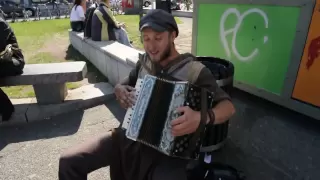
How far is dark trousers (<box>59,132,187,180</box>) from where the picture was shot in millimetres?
1873

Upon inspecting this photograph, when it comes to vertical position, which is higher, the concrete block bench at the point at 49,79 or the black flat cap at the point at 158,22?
the black flat cap at the point at 158,22

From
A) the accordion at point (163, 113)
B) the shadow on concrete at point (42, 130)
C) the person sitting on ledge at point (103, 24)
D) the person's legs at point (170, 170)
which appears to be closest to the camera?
the accordion at point (163, 113)

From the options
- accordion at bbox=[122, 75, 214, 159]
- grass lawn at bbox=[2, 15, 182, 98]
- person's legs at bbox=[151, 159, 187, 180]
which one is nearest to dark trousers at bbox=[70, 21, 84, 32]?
grass lawn at bbox=[2, 15, 182, 98]

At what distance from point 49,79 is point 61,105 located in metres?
0.47

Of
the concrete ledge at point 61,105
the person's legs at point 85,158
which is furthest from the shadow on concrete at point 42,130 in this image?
the person's legs at point 85,158

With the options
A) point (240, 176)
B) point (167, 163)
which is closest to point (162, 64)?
point (167, 163)

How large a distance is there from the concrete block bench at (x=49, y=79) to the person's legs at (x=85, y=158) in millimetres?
2189

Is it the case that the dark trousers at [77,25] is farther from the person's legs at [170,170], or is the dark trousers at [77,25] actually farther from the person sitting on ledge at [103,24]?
the person's legs at [170,170]

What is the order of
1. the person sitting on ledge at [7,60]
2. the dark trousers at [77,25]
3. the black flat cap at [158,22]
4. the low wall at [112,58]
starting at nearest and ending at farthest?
the black flat cap at [158,22]
the person sitting on ledge at [7,60]
the low wall at [112,58]
the dark trousers at [77,25]

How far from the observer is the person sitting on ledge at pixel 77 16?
8789 mm

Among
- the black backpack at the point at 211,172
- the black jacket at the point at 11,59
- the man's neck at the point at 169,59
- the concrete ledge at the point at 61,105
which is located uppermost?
the man's neck at the point at 169,59

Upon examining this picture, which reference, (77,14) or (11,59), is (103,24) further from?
(77,14)

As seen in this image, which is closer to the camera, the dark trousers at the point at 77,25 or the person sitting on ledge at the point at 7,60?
the person sitting on ledge at the point at 7,60

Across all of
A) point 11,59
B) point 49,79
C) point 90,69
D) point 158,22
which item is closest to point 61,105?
point 49,79
